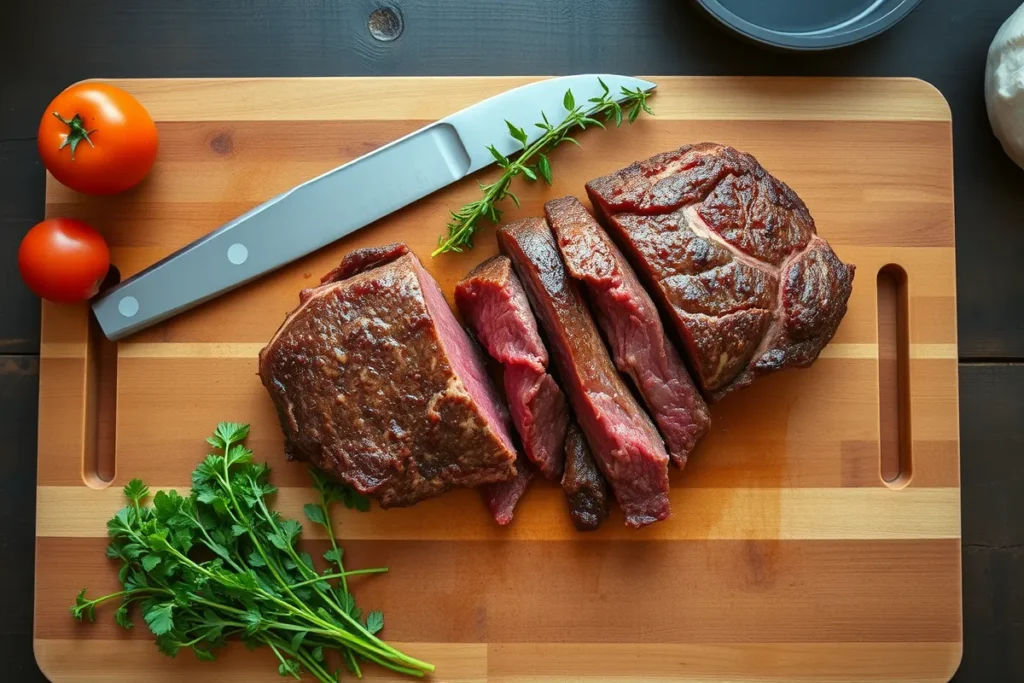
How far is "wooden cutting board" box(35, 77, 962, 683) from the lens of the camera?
3.23 meters

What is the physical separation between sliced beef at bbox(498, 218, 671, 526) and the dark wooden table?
883mm

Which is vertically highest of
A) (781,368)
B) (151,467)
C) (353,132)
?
(353,132)

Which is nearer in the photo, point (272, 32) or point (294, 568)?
point (294, 568)

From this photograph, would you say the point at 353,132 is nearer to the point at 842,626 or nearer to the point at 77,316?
the point at 77,316

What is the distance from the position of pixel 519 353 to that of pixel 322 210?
3.26 ft

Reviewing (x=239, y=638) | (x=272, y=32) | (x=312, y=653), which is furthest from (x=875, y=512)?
(x=272, y=32)

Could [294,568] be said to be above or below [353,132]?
below

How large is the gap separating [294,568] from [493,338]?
1.22 metres

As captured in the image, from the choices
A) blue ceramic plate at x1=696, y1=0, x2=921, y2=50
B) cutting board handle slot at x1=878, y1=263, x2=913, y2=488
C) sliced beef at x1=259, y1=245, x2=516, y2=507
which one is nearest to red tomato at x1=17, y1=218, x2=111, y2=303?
sliced beef at x1=259, y1=245, x2=516, y2=507

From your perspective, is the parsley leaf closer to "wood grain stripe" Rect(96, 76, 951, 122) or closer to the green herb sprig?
the green herb sprig

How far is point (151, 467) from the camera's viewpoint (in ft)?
10.7

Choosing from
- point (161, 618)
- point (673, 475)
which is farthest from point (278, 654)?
point (673, 475)

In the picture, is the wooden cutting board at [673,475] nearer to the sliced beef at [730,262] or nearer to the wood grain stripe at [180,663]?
the wood grain stripe at [180,663]

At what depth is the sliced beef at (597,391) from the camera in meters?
2.99
